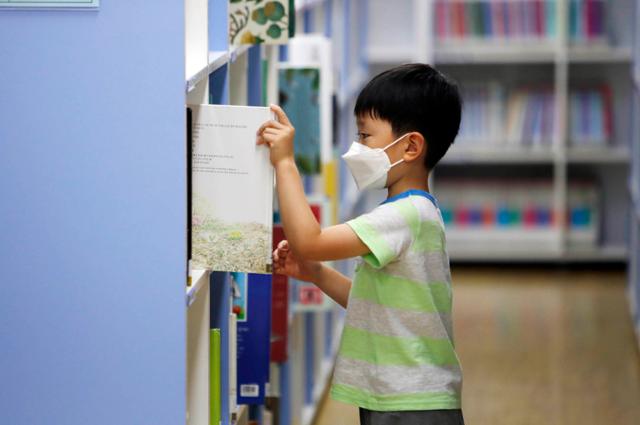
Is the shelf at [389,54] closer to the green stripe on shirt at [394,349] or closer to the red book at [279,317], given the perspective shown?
the red book at [279,317]

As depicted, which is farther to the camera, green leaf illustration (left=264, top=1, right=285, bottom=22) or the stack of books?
the stack of books

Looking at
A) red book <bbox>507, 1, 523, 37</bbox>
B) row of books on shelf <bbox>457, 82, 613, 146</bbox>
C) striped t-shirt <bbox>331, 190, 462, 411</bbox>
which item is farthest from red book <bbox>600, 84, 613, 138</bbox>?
striped t-shirt <bbox>331, 190, 462, 411</bbox>

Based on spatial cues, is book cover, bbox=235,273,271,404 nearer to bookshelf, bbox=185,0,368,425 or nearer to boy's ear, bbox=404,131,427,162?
bookshelf, bbox=185,0,368,425

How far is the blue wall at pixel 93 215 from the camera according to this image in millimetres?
1804

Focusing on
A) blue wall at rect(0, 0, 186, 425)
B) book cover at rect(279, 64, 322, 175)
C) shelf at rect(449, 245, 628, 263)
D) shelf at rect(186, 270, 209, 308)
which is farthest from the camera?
shelf at rect(449, 245, 628, 263)

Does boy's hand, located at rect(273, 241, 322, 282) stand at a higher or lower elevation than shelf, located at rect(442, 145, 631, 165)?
lower

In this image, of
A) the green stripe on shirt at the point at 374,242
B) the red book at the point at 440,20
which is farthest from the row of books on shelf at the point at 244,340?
the red book at the point at 440,20

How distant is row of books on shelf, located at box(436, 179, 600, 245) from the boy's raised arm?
4.98 metres

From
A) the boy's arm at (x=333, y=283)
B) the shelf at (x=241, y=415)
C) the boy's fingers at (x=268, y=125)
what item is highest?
the boy's fingers at (x=268, y=125)

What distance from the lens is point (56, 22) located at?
1808mm

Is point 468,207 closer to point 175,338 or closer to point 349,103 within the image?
point 349,103

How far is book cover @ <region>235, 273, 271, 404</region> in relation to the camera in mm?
2488

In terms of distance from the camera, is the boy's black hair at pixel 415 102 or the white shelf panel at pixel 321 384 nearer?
the boy's black hair at pixel 415 102

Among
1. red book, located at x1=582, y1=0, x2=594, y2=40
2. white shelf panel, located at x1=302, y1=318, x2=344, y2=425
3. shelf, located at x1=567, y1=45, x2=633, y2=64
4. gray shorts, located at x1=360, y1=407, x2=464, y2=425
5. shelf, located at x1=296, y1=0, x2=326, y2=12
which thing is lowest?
white shelf panel, located at x1=302, y1=318, x2=344, y2=425
